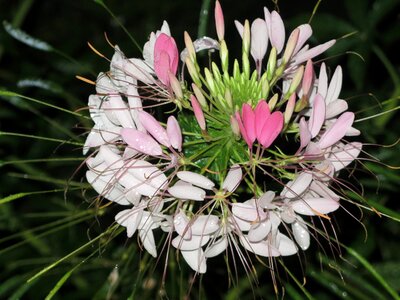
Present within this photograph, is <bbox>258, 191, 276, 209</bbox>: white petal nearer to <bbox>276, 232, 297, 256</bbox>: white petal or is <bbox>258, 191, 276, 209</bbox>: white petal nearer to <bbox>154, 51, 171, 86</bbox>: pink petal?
<bbox>276, 232, 297, 256</bbox>: white petal

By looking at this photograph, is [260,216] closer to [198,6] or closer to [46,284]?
[46,284]

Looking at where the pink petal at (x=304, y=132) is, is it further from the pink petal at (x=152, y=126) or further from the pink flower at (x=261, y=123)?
→ the pink petal at (x=152, y=126)

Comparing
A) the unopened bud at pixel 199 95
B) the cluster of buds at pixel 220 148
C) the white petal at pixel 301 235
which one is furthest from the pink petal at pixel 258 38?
the white petal at pixel 301 235

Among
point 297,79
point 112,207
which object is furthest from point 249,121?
point 112,207

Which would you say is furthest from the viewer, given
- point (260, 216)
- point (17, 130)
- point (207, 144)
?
point (17, 130)

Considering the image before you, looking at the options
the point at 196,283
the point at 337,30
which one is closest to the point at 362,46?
the point at 337,30

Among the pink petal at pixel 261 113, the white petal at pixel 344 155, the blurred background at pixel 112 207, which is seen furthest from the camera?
the blurred background at pixel 112 207
